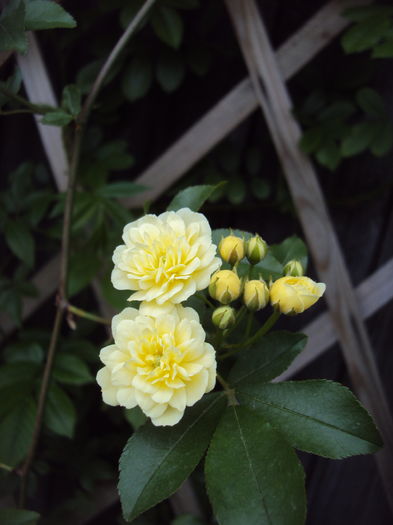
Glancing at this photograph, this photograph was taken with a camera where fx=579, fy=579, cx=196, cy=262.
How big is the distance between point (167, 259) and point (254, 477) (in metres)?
0.24

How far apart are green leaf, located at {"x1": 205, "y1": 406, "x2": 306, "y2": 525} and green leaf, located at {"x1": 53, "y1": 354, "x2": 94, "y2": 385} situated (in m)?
0.54

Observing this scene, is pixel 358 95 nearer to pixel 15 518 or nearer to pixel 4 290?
pixel 4 290

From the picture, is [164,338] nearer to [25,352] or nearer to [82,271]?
[82,271]

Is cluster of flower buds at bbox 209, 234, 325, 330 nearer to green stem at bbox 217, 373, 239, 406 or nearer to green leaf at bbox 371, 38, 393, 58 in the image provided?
green stem at bbox 217, 373, 239, 406

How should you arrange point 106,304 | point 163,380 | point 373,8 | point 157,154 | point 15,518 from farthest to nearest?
point 157,154, point 106,304, point 373,8, point 15,518, point 163,380

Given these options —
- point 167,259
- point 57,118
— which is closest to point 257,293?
point 167,259

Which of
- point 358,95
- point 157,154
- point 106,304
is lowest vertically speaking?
point 106,304

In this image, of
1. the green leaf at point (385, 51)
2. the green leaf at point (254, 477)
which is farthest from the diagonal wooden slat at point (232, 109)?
the green leaf at point (254, 477)

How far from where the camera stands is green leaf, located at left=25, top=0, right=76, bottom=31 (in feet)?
2.34

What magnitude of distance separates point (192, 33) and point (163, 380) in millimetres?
973

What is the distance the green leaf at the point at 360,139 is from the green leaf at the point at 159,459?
2.25 feet

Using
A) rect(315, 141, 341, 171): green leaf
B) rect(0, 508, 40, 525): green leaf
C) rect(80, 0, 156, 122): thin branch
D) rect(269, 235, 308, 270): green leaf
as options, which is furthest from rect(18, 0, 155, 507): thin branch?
rect(315, 141, 341, 171): green leaf

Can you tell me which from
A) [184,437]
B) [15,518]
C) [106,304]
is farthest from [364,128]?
[15,518]

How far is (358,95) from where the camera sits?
1.15 meters
